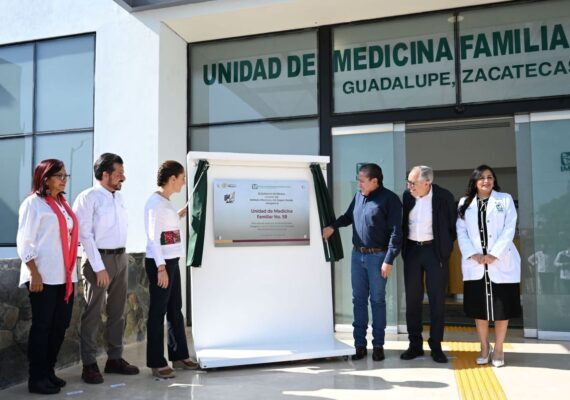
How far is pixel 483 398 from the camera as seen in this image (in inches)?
146

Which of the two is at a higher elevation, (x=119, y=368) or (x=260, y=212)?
(x=260, y=212)

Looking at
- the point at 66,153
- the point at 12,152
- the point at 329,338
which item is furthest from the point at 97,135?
the point at 329,338

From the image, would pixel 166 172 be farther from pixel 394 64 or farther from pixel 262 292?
pixel 394 64

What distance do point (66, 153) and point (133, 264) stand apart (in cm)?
226

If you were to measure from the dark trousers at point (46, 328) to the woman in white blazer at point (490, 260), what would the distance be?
3277mm

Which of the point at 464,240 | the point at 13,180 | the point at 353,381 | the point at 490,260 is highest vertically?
the point at 13,180

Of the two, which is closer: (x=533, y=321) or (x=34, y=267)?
(x=34, y=267)

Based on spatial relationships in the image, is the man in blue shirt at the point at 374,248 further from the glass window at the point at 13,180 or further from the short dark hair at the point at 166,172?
the glass window at the point at 13,180

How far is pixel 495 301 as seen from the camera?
4.55m

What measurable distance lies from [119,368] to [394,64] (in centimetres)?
446

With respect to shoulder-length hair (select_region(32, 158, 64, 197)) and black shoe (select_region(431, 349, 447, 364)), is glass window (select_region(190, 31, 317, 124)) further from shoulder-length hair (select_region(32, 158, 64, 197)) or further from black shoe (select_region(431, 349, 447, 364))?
shoulder-length hair (select_region(32, 158, 64, 197))

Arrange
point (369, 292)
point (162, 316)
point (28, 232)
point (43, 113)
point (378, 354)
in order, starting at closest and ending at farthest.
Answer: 1. point (28, 232)
2. point (162, 316)
3. point (378, 354)
4. point (369, 292)
5. point (43, 113)

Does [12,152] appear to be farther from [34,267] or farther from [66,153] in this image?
[34,267]

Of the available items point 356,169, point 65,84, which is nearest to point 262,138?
point 356,169
